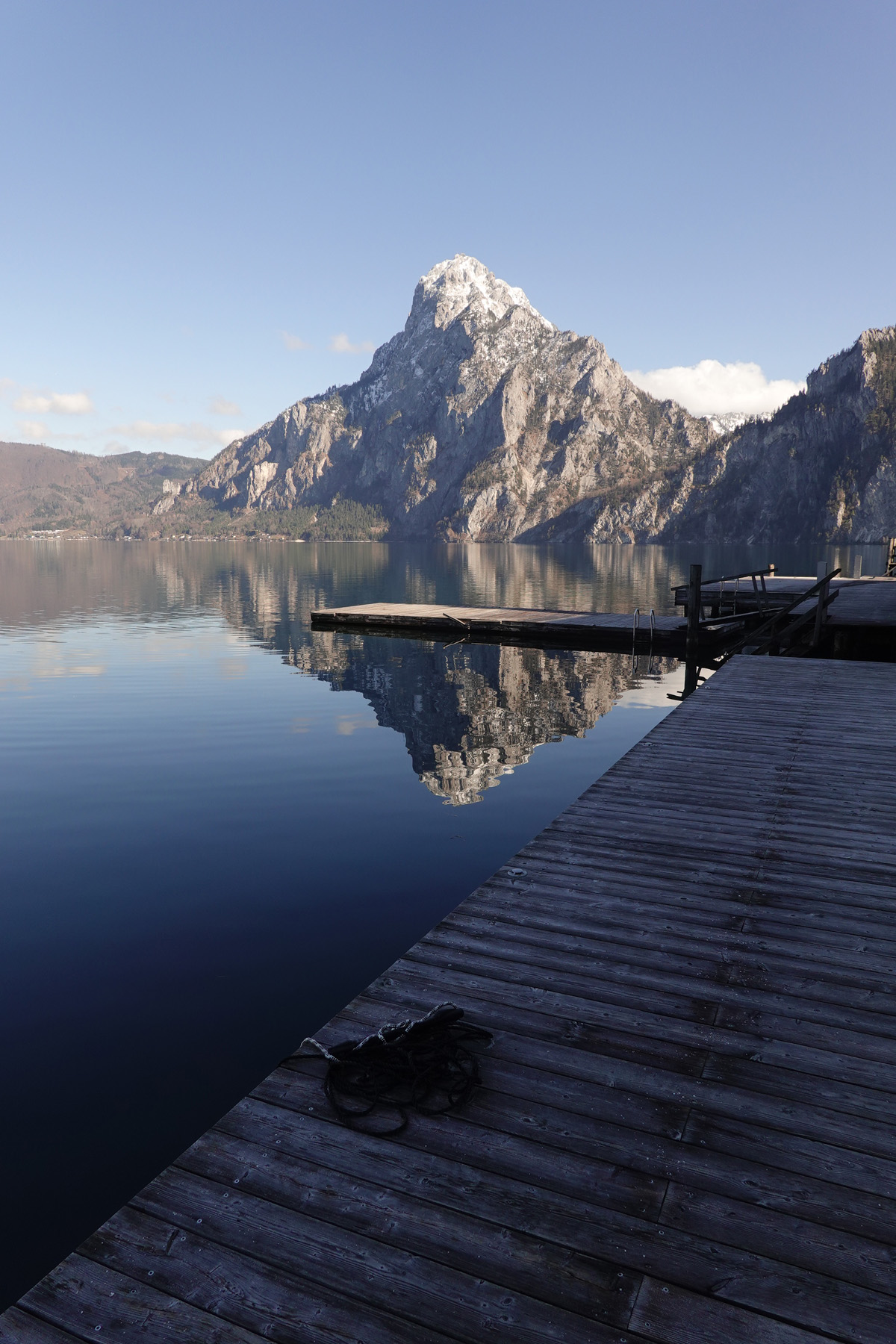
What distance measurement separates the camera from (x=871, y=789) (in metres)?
9.22

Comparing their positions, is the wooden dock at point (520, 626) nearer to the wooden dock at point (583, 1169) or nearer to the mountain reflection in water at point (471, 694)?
the mountain reflection in water at point (471, 694)

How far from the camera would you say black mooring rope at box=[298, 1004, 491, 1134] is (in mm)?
4121

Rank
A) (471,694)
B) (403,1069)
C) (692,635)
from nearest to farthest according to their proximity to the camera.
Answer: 1. (403,1069)
2. (692,635)
3. (471,694)

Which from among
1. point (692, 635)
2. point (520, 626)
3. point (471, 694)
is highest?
point (692, 635)

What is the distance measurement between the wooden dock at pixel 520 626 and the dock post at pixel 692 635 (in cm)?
277

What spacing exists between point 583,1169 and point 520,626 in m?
28.3

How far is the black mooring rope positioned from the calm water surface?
298cm

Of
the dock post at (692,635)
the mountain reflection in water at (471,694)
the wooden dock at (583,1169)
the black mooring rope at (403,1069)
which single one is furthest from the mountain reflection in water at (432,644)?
the black mooring rope at (403,1069)

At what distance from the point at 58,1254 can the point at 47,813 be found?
10392 mm

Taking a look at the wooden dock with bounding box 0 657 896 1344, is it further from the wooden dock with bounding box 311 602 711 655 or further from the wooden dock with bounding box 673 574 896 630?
the wooden dock with bounding box 311 602 711 655

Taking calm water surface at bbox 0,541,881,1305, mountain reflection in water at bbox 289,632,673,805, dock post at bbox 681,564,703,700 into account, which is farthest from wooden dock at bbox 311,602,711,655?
dock post at bbox 681,564,703,700

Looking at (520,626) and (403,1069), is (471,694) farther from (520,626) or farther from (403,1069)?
(403,1069)

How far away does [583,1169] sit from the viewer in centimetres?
365

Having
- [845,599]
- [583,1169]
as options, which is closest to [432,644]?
[845,599]
